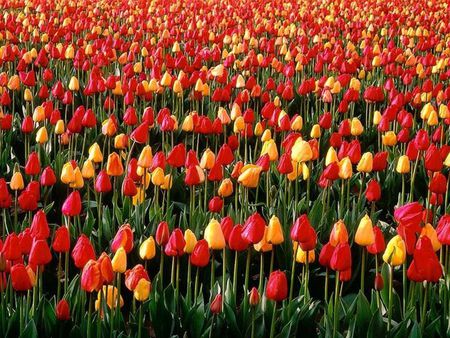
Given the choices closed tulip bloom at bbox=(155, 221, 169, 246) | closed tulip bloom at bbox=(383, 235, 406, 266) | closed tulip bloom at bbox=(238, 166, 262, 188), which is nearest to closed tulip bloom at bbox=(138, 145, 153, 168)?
closed tulip bloom at bbox=(238, 166, 262, 188)

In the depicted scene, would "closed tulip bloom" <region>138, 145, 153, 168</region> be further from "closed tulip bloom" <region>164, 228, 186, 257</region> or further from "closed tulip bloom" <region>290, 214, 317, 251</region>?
"closed tulip bloom" <region>290, 214, 317, 251</region>

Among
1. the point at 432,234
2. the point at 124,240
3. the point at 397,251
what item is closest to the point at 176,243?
the point at 124,240

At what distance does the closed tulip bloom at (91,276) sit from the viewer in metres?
2.44

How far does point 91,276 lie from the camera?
2.45 meters

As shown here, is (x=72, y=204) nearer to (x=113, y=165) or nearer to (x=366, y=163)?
(x=113, y=165)

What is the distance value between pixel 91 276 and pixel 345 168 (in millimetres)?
1609

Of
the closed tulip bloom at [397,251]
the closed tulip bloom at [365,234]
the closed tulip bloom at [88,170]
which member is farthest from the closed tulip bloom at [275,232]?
the closed tulip bloom at [88,170]

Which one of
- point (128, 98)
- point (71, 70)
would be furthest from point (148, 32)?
point (128, 98)

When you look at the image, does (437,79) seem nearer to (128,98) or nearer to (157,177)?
(128,98)

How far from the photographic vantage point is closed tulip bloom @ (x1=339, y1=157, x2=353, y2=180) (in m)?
3.65

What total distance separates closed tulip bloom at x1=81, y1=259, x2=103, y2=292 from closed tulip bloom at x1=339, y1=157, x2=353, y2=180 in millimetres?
1574

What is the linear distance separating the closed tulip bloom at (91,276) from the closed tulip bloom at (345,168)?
1574mm

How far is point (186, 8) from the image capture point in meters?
13.0

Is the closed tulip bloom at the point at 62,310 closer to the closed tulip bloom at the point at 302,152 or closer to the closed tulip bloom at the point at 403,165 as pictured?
the closed tulip bloom at the point at 302,152
